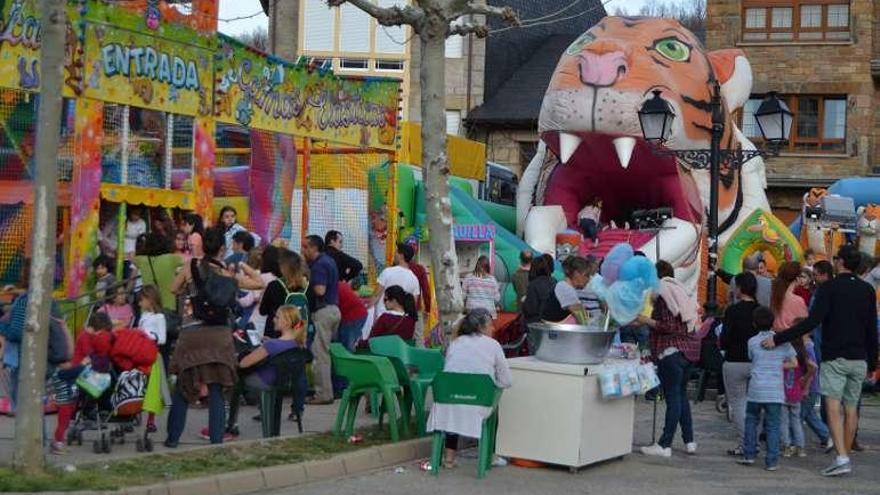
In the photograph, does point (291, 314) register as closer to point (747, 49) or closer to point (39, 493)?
point (39, 493)

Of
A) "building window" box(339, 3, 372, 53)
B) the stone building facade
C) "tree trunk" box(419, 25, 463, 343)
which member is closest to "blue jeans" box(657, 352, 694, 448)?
"tree trunk" box(419, 25, 463, 343)

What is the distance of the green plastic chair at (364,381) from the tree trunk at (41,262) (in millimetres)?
2941

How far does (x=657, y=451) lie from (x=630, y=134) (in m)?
8.32

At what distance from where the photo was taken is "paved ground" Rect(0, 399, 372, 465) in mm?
10438

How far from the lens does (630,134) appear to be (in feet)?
65.4

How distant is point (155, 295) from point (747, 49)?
28.3m

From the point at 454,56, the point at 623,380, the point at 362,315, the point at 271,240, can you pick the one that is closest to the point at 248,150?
the point at 271,240

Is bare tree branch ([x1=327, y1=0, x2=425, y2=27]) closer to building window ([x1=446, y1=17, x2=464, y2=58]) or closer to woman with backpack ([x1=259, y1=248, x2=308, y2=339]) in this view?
woman with backpack ([x1=259, y1=248, x2=308, y2=339])

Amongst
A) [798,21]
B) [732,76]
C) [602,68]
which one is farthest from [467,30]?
[798,21]

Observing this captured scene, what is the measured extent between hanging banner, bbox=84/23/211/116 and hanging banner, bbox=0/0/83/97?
18 cm

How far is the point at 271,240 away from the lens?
1777 cm

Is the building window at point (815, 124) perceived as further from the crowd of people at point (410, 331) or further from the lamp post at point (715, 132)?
the crowd of people at point (410, 331)

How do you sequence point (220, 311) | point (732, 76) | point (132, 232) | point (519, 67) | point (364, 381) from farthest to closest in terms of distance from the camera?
point (519, 67) → point (732, 76) → point (132, 232) → point (364, 381) → point (220, 311)

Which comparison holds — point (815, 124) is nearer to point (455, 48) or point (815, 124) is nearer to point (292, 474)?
point (455, 48)
